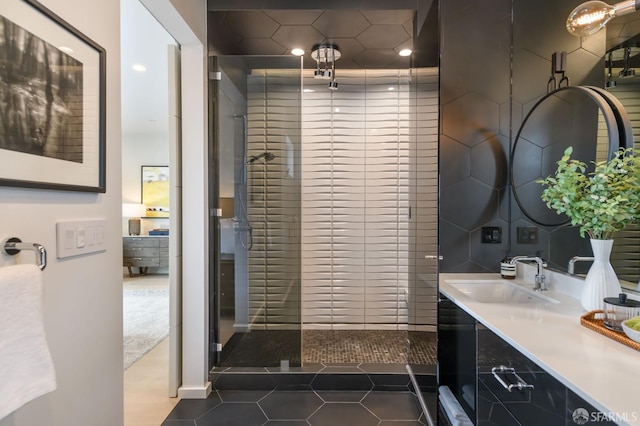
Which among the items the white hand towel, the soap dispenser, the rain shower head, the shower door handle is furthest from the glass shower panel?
the white hand towel

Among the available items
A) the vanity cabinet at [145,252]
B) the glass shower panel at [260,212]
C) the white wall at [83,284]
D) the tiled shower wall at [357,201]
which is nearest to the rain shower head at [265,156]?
the glass shower panel at [260,212]

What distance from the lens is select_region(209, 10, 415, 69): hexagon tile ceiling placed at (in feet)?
7.08

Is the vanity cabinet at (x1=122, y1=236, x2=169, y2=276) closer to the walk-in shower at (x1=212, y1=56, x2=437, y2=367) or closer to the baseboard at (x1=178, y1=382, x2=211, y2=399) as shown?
the walk-in shower at (x1=212, y1=56, x2=437, y2=367)

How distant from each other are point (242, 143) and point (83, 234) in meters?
1.52

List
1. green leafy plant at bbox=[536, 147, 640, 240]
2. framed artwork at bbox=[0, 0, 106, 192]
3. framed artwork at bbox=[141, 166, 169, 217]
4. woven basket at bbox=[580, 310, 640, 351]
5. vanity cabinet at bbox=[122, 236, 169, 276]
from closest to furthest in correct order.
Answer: framed artwork at bbox=[0, 0, 106, 192] < woven basket at bbox=[580, 310, 640, 351] < green leafy plant at bbox=[536, 147, 640, 240] < vanity cabinet at bbox=[122, 236, 169, 276] < framed artwork at bbox=[141, 166, 169, 217]

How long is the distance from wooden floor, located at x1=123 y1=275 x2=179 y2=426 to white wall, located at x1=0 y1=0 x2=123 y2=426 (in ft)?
2.82

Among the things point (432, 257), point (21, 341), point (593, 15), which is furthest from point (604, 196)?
point (21, 341)

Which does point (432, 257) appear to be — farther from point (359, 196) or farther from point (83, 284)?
point (83, 284)

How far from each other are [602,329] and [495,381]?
0.38 metres

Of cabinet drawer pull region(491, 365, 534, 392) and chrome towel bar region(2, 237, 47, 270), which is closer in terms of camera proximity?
chrome towel bar region(2, 237, 47, 270)

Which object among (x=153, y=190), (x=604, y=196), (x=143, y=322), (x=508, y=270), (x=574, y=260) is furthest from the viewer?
(x=153, y=190)

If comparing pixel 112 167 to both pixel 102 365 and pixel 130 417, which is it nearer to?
pixel 102 365

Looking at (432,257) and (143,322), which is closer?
(432,257)

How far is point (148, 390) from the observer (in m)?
2.25
